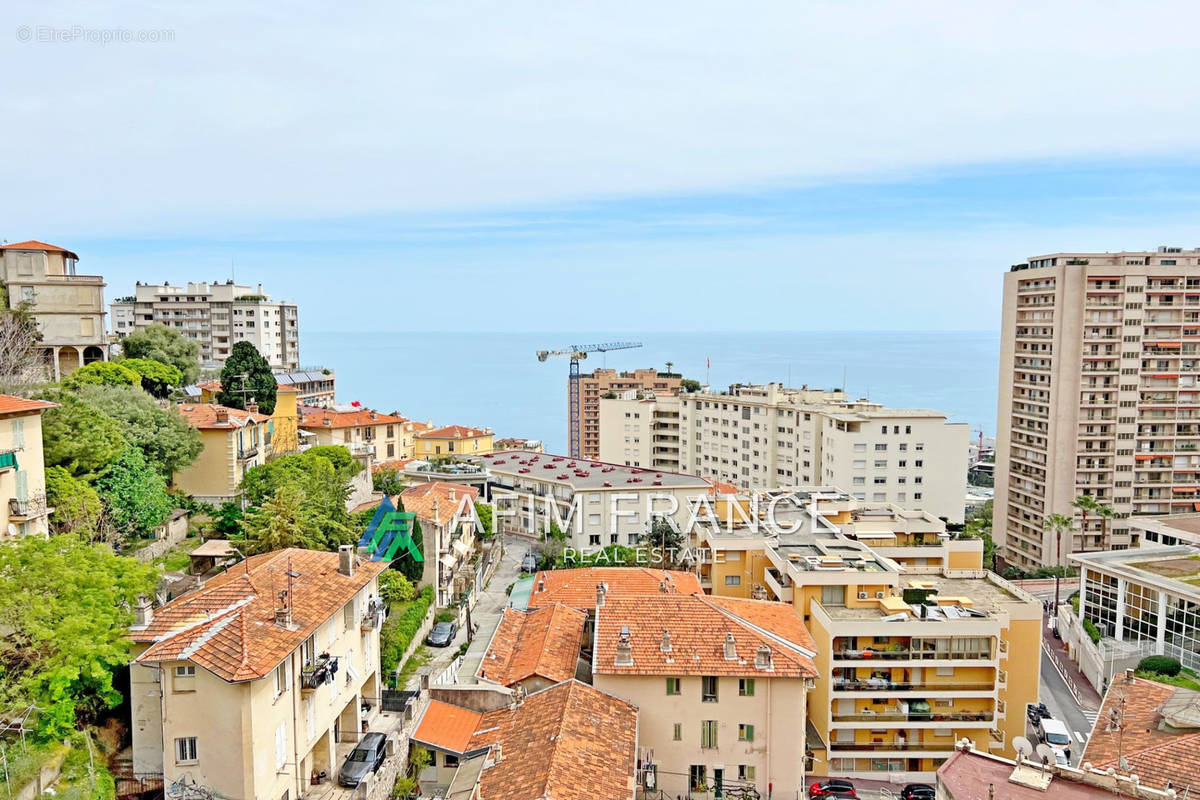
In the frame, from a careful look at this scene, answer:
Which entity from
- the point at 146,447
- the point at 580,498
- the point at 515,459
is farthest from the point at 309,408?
the point at 146,447

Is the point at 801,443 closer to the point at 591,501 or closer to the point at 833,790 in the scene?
the point at 591,501

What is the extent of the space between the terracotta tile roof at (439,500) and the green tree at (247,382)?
885 centimetres

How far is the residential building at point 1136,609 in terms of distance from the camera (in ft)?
118

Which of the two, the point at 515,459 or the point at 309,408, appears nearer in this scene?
the point at 515,459

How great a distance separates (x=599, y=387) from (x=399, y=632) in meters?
85.8

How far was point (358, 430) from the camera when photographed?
64.4 meters

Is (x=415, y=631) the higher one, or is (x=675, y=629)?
(x=675, y=629)

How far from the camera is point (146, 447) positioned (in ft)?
113

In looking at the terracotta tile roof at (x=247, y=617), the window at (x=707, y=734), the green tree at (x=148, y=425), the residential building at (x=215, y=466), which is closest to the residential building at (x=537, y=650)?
the window at (x=707, y=734)

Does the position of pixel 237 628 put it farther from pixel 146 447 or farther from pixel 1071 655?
pixel 1071 655

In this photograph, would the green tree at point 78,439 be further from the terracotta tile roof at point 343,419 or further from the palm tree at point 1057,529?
the palm tree at point 1057,529

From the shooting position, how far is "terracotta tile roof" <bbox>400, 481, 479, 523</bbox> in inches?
1572

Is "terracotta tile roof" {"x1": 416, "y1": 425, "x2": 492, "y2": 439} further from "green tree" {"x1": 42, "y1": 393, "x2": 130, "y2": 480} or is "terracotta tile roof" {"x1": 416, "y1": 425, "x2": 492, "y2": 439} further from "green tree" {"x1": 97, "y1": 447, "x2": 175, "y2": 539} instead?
"green tree" {"x1": 42, "y1": 393, "x2": 130, "y2": 480}

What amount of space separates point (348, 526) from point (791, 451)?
48.5 meters
